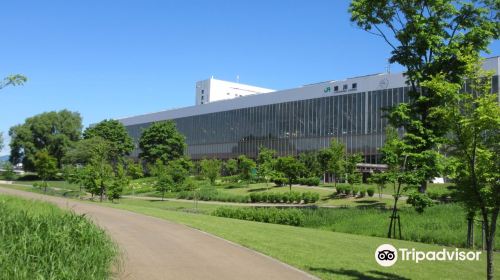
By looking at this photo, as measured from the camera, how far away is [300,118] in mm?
81188

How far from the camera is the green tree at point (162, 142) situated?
85.6 meters

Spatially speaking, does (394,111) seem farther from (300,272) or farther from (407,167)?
(300,272)

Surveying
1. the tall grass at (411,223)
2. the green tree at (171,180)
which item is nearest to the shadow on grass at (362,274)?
the tall grass at (411,223)

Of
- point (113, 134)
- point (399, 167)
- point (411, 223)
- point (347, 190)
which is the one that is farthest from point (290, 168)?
point (113, 134)

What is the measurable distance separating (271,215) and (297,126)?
58.0m

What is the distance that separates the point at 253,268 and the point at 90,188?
102 feet

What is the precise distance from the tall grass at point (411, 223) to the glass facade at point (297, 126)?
111 feet

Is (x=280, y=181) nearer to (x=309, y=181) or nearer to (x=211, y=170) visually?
(x=309, y=181)

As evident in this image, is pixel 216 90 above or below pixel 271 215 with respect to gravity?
above

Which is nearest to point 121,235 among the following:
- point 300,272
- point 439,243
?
point 300,272

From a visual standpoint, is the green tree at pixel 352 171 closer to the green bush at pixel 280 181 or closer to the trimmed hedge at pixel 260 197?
the trimmed hedge at pixel 260 197

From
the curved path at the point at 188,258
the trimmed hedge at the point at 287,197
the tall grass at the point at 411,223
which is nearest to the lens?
the curved path at the point at 188,258

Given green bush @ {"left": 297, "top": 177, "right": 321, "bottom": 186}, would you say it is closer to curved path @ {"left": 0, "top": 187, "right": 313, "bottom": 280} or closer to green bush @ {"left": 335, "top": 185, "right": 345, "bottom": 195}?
green bush @ {"left": 335, "top": 185, "right": 345, "bottom": 195}

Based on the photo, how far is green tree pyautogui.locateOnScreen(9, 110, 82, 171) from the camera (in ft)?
289
